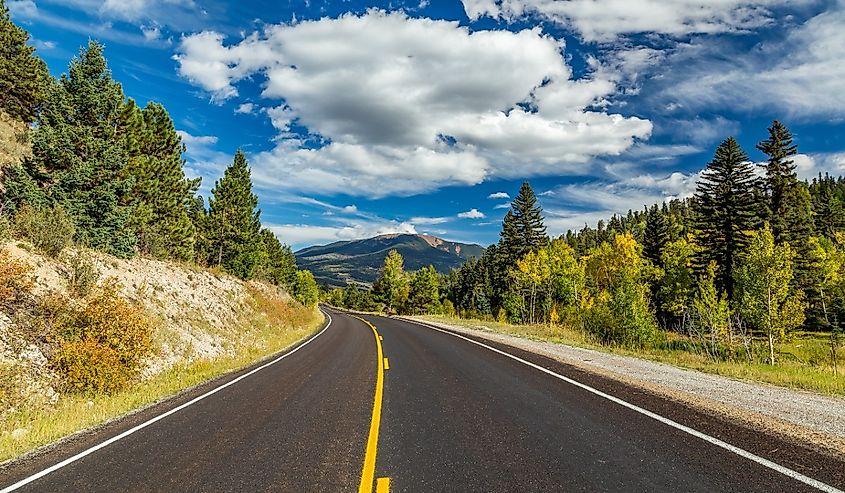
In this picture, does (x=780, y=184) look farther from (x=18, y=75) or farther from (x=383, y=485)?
(x=18, y=75)

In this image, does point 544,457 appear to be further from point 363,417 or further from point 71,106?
point 71,106

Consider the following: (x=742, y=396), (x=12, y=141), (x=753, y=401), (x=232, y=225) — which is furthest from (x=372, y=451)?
(x=232, y=225)

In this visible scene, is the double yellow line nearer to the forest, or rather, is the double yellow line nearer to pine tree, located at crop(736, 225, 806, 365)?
the forest

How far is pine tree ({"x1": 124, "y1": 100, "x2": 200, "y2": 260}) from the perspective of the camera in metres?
24.6

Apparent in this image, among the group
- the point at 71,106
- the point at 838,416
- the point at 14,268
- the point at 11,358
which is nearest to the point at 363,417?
the point at 838,416

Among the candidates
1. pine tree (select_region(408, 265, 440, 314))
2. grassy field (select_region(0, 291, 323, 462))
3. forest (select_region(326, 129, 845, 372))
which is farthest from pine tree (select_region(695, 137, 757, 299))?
Answer: pine tree (select_region(408, 265, 440, 314))

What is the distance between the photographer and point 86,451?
6.30 meters

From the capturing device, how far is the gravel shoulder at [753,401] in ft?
20.8

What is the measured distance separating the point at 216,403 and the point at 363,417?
3713 millimetres

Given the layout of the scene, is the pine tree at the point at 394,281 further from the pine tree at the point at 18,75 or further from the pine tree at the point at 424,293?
the pine tree at the point at 18,75

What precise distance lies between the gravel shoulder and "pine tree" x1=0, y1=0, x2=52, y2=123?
130 ft

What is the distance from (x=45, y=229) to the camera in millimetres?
15352

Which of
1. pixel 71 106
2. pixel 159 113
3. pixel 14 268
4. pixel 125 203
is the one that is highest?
pixel 159 113

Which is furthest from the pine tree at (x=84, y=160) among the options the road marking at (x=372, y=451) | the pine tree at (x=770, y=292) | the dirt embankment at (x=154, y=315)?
the pine tree at (x=770, y=292)
